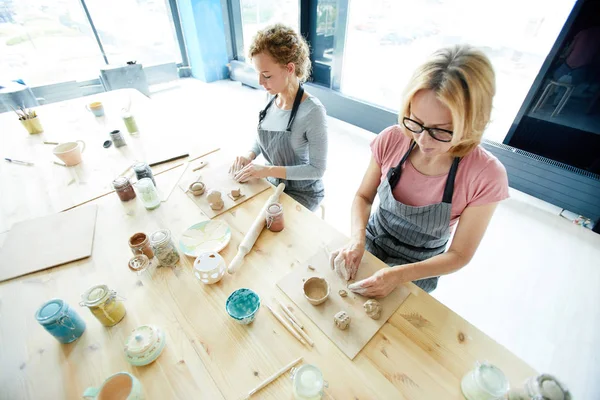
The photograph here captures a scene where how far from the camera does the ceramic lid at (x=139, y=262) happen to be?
3.15 feet

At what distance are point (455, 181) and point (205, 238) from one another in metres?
0.95

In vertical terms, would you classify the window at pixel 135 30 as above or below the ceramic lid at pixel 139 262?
above

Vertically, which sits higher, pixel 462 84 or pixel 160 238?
pixel 462 84

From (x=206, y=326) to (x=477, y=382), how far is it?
71 cm

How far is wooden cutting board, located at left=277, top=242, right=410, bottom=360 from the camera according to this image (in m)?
0.78

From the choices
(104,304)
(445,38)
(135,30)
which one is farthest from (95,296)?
(135,30)

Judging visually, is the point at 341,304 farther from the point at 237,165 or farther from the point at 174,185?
the point at 174,185

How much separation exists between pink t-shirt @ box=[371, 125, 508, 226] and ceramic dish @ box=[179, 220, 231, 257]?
0.71 meters

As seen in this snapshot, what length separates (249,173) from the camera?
1336mm

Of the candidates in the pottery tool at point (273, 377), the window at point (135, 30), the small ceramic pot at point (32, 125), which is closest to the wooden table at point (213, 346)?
the pottery tool at point (273, 377)

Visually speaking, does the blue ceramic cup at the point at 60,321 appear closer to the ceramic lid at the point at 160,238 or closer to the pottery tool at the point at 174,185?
the ceramic lid at the point at 160,238

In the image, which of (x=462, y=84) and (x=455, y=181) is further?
(x=455, y=181)

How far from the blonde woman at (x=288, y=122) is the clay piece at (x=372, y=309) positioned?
0.79 metres

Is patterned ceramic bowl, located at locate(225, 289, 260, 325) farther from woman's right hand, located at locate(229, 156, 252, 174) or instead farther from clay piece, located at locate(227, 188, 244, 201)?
woman's right hand, located at locate(229, 156, 252, 174)
